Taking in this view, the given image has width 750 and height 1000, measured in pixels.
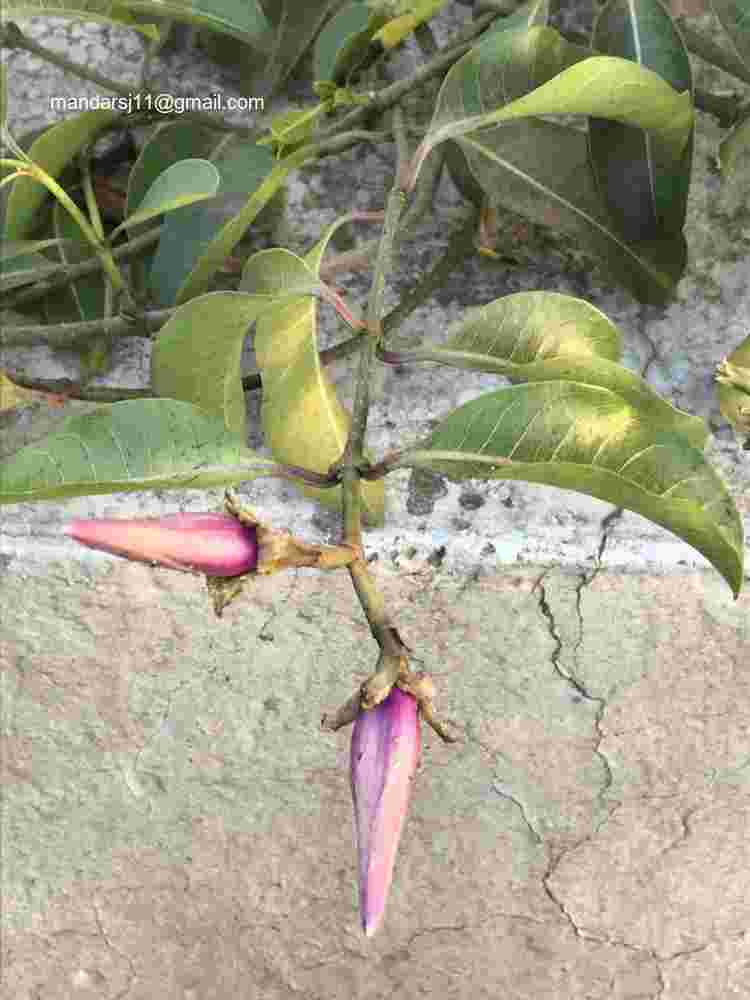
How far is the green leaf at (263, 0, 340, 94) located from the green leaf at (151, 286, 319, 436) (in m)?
0.35

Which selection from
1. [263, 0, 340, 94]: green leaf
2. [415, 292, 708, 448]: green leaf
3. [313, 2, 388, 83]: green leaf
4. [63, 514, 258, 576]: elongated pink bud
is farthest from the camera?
[263, 0, 340, 94]: green leaf

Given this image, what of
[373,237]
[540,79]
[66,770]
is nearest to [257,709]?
[66,770]

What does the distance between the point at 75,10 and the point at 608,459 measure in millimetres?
523

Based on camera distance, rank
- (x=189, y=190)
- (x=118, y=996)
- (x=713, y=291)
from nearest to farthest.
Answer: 1. (x=189, y=190)
2. (x=713, y=291)
3. (x=118, y=996)

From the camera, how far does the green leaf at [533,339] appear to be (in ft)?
2.09

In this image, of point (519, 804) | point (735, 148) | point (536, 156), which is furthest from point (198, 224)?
point (519, 804)

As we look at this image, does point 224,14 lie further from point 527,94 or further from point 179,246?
point 527,94

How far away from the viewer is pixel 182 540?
509 millimetres

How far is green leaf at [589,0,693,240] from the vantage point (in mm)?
758

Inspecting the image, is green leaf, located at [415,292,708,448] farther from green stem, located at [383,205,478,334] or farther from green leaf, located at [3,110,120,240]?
green leaf, located at [3,110,120,240]

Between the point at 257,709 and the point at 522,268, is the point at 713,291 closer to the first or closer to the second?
the point at 522,268

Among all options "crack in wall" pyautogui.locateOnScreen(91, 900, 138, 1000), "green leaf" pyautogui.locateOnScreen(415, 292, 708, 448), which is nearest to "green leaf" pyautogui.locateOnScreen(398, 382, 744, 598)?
"green leaf" pyautogui.locateOnScreen(415, 292, 708, 448)

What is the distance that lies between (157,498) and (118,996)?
0.53 m

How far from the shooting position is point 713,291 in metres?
0.86
